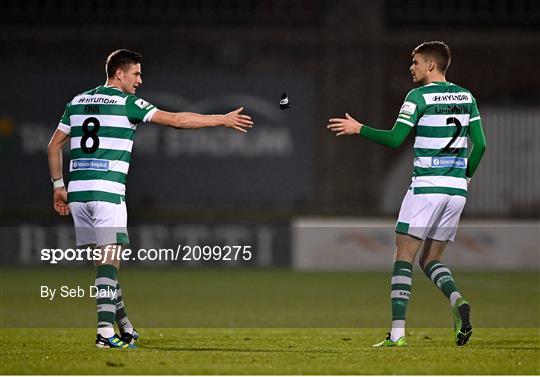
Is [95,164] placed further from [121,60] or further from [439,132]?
[439,132]

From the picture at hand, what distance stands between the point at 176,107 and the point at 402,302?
61.1ft

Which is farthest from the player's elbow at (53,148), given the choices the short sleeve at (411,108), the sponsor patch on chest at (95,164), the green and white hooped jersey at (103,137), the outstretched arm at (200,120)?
the short sleeve at (411,108)

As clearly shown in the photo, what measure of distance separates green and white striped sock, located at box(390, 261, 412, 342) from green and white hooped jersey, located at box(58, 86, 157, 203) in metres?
1.99

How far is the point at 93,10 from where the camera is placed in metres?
27.4

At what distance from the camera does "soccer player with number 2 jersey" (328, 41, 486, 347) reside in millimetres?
8633

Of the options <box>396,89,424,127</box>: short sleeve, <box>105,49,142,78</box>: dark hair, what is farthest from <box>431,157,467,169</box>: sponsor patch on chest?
<box>105,49,142,78</box>: dark hair

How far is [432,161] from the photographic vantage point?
8.72m

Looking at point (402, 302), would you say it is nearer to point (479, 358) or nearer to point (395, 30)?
point (479, 358)

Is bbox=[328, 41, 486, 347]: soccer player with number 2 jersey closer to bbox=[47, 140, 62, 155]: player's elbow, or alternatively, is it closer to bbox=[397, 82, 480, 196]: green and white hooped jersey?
bbox=[397, 82, 480, 196]: green and white hooped jersey

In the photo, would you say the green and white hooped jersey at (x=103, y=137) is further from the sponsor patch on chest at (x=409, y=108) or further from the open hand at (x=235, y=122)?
the sponsor patch on chest at (x=409, y=108)

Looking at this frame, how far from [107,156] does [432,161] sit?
2.25 m

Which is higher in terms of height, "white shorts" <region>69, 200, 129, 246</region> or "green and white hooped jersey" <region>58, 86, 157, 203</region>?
"green and white hooped jersey" <region>58, 86, 157, 203</region>

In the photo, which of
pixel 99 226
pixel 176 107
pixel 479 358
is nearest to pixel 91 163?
pixel 99 226

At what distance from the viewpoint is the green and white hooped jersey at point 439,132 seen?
8.63 m
